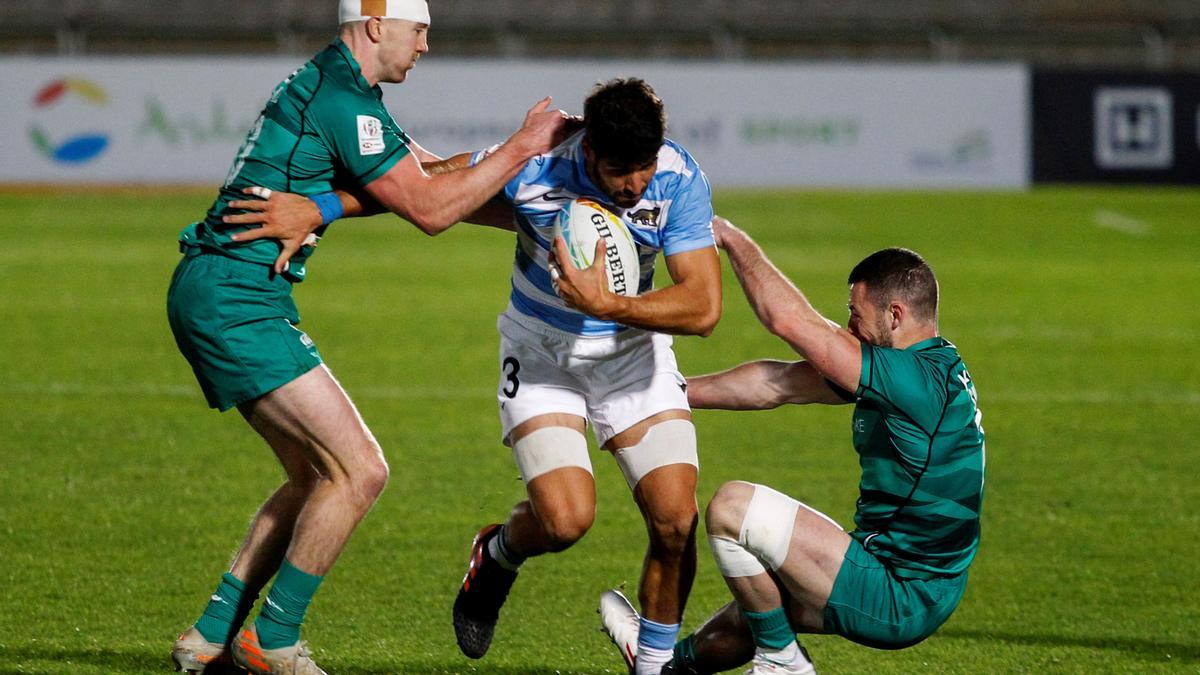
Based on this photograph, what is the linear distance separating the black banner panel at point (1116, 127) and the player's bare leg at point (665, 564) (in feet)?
65.9

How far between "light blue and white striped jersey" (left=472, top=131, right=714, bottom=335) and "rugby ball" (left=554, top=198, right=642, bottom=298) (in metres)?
0.12

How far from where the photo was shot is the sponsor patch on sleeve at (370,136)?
501cm

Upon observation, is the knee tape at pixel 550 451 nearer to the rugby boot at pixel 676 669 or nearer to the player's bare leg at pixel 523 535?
the player's bare leg at pixel 523 535

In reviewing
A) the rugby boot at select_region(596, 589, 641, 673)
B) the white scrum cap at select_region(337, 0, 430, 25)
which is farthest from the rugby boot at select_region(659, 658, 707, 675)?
the white scrum cap at select_region(337, 0, 430, 25)

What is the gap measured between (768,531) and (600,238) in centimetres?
106

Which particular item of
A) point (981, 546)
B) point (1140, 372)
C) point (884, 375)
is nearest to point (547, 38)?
point (1140, 372)

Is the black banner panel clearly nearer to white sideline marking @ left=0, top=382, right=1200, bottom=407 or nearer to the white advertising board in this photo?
the white advertising board

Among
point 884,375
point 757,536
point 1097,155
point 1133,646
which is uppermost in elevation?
point 884,375

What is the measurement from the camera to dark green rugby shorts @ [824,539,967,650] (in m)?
4.83

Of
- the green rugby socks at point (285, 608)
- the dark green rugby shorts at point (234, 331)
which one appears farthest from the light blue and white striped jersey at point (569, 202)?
the green rugby socks at point (285, 608)

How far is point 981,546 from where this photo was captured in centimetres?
717

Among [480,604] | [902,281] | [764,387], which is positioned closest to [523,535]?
[480,604]

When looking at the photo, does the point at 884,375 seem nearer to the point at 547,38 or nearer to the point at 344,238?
the point at 344,238

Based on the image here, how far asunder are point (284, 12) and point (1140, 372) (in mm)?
20166
